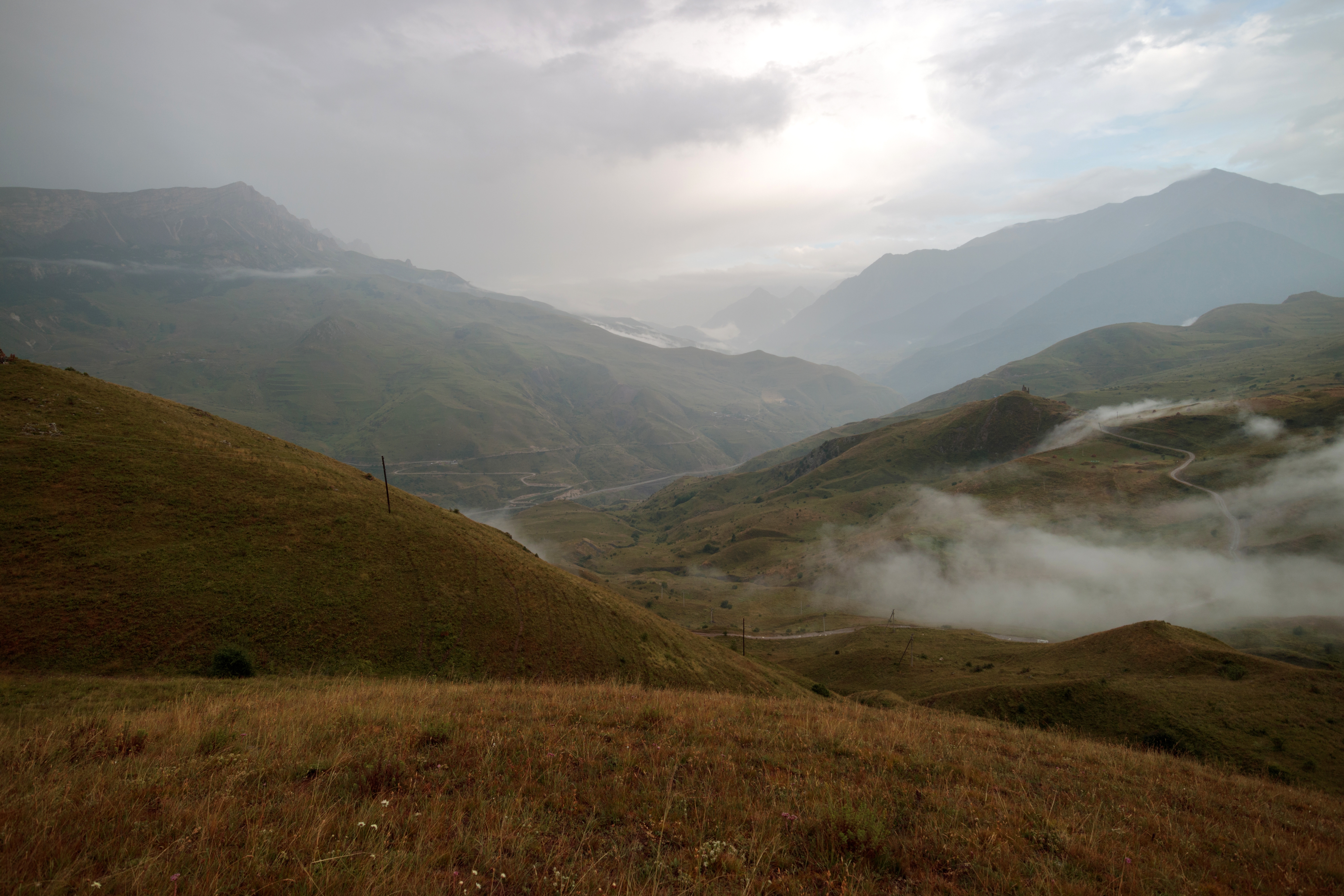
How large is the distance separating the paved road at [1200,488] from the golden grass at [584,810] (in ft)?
418

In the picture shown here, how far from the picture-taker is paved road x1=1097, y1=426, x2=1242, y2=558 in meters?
99.5

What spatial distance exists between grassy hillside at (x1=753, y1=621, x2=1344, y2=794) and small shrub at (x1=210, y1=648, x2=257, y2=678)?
4040 cm

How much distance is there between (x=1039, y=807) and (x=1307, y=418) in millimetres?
190111

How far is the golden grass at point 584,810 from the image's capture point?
5.02 meters

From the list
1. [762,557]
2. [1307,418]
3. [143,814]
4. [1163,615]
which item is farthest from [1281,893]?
[1307,418]

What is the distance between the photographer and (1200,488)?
115812mm

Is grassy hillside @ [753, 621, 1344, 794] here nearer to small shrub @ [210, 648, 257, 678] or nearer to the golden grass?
the golden grass

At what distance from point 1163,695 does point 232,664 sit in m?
54.8

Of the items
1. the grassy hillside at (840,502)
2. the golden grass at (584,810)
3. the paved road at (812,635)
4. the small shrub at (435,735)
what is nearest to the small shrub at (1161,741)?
the golden grass at (584,810)

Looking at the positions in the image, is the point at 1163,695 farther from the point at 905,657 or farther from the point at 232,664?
the point at 232,664

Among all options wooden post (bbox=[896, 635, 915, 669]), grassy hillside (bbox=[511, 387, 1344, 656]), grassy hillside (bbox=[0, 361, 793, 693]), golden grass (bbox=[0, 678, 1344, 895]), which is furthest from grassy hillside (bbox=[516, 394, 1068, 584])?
golden grass (bbox=[0, 678, 1344, 895])

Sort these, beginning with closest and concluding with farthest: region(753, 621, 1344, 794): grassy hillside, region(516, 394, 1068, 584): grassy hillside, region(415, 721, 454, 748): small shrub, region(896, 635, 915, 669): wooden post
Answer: region(415, 721, 454, 748): small shrub, region(753, 621, 1344, 794): grassy hillside, region(896, 635, 915, 669): wooden post, region(516, 394, 1068, 584): grassy hillside

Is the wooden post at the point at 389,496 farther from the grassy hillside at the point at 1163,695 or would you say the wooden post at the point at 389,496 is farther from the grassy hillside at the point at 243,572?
the grassy hillside at the point at 1163,695

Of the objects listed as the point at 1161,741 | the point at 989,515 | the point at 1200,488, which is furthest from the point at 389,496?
the point at 1200,488
